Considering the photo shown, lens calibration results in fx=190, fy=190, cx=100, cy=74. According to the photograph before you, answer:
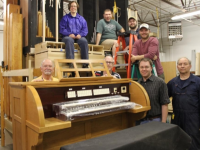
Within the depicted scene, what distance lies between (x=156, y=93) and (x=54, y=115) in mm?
1225

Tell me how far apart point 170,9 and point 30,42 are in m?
8.17

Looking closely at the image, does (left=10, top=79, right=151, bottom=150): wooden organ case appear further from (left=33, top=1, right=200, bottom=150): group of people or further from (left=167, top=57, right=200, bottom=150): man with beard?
(left=167, top=57, right=200, bottom=150): man with beard

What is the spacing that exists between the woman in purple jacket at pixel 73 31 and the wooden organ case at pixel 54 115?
1.44m

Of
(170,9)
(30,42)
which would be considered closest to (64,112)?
(30,42)

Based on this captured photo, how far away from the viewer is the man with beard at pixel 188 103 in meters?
2.39

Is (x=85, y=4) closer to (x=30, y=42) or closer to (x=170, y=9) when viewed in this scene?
(x=30, y=42)

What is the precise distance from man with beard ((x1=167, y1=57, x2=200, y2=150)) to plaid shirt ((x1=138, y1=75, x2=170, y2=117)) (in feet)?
1.12

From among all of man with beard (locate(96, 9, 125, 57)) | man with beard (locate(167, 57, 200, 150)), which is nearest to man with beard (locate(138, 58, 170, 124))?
man with beard (locate(167, 57, 200, 150))

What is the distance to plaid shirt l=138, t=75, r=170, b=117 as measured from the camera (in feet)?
7.38

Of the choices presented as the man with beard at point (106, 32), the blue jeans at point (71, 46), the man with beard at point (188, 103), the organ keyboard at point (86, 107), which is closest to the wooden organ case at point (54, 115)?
the organ keyboard at point (86, 107)

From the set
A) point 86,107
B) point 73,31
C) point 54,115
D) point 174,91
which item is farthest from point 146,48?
point 54,115

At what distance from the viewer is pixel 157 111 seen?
2289 mm

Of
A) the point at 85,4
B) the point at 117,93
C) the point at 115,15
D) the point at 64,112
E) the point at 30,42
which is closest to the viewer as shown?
the point at 64,112

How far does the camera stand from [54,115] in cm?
176
